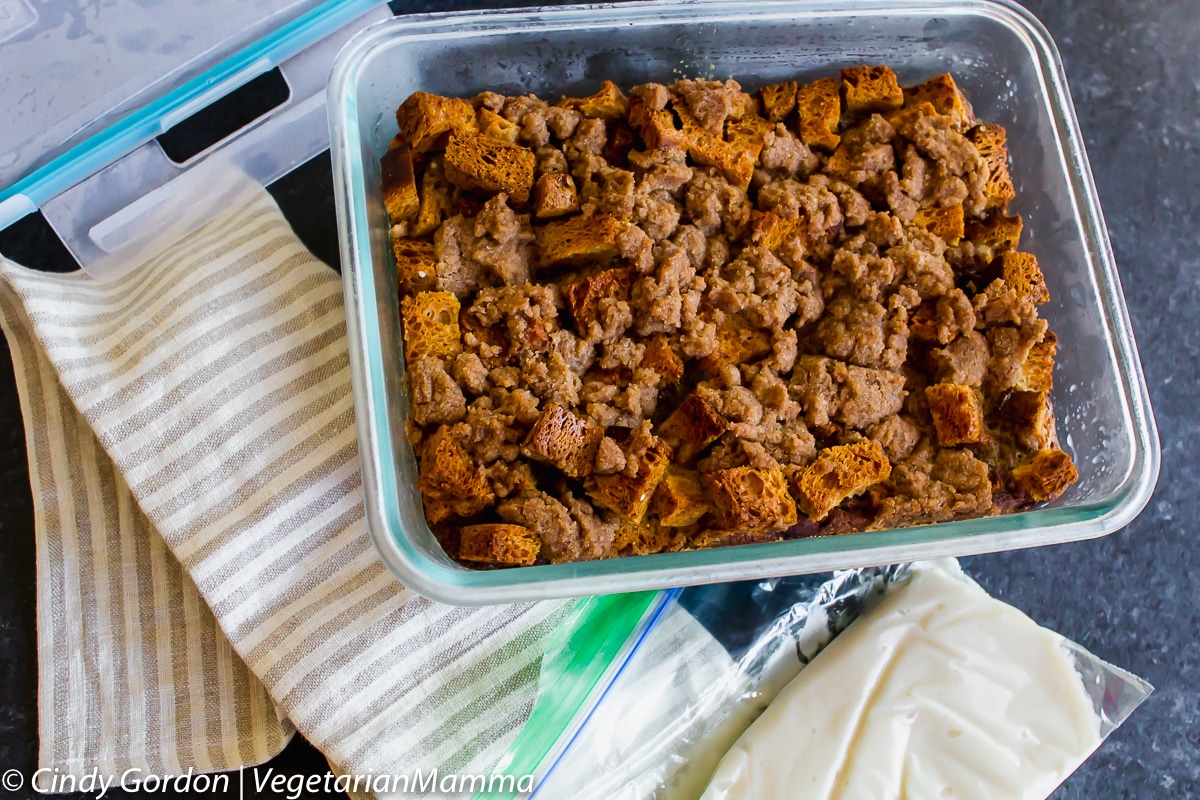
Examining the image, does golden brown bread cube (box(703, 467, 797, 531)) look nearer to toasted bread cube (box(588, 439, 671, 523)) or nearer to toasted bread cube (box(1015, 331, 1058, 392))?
toasted bread cube (box(588, 439, 671, 523))

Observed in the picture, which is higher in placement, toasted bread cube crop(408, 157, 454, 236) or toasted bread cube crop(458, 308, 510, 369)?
toasted bread cube crop(408, 157, 454, 236)

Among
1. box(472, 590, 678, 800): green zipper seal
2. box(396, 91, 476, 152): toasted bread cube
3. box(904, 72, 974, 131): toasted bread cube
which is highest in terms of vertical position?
box(396, 91, 476, 152): toasted bread cube

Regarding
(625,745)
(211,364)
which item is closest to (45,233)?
(211,364)

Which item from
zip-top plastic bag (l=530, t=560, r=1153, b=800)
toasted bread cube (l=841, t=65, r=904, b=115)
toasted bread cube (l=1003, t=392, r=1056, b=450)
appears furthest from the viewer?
zip-top plastic bag (l=530, t=560, r=1153, b=800)

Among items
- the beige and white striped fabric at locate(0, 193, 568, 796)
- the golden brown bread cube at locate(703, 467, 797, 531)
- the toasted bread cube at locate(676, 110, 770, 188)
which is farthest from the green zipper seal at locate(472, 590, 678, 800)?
the toasted bread cube at locate(676, 110, 770, 188)

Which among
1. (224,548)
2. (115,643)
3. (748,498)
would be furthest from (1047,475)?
(115,643)

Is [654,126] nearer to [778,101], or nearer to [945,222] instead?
[778,101]

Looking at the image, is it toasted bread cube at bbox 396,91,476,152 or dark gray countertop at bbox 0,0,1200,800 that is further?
dark gray countertop at bbox 0,0,1200,800
